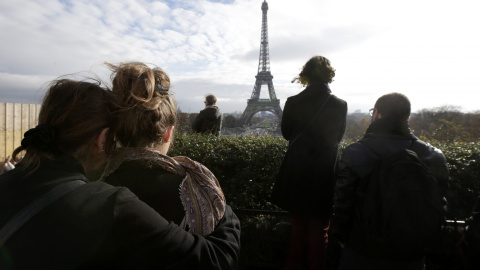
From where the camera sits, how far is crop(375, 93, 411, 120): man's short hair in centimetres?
238

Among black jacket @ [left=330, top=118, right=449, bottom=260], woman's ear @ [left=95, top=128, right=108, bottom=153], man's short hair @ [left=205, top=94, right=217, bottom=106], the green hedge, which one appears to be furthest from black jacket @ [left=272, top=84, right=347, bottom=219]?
man's short hair @ [left=205, top=94, right=217, bottom=106]

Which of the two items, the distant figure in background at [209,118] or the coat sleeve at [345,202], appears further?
the distant figure in background at [209,118]

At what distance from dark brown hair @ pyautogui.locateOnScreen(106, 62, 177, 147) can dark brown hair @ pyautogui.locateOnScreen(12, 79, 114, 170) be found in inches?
3.8

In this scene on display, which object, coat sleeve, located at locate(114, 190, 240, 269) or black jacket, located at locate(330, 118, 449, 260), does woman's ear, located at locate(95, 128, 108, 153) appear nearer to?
coat sleeve, located at locate(114, 190, 240, 269)

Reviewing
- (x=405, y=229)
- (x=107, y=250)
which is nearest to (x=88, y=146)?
(x=107, y=250)

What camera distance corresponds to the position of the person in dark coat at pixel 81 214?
992mm

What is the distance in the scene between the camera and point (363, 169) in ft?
7.39

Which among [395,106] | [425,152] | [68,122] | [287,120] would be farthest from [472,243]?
[68,122]

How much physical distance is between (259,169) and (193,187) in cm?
261

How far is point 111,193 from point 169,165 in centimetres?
36

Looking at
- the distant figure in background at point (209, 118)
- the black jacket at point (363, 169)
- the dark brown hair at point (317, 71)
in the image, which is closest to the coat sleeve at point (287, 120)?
the dark brown hair at point (317, 71)

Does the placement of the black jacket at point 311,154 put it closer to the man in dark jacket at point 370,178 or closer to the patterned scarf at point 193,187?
the man in dark jacket at point 370,178

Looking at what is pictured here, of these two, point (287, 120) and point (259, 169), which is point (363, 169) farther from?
point (259, 169)

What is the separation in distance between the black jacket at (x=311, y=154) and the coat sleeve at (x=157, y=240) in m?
1.74
